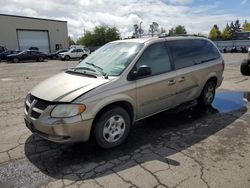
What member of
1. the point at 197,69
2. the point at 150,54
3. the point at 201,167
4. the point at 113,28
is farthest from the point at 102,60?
the point at 113,28

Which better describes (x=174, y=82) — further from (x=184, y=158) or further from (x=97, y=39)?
(x=97, y=39)

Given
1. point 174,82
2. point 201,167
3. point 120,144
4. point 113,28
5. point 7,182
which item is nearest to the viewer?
point 7,182

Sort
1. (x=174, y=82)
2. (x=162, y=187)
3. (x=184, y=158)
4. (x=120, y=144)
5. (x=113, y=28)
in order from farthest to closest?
(x=113, y=28) → (x=174, y=82) → (x=120, y=144) → (x=184, y=158) → (x=162, y=187)

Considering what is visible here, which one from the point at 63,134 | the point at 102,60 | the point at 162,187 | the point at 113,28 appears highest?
the point at 113,28

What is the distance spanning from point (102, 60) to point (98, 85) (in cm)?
105

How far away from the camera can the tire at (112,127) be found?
152 inches

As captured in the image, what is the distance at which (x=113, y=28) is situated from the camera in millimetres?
64938

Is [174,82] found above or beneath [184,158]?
above

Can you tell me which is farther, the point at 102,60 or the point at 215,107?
the point at 215,107

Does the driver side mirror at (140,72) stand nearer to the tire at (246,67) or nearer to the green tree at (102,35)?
the tire at (246,67)

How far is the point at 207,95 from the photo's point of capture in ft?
20.4

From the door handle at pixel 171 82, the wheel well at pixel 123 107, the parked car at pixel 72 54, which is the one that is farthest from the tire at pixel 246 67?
the parked car at pixel 72 54

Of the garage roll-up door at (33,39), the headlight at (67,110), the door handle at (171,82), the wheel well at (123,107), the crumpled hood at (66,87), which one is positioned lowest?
the wheel well at (123,107)

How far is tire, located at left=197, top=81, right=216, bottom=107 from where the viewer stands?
6.11 m
